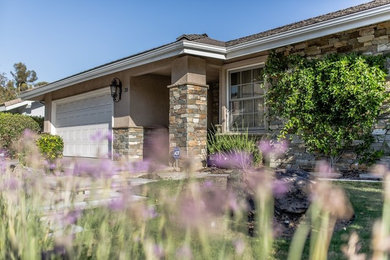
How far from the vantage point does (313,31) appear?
671cm

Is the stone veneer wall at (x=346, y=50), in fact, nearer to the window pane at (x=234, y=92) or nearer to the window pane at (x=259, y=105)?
the window pane at (x=259, y=105)

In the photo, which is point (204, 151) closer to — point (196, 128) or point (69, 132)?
point (196, 128)

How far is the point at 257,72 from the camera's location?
338 inches

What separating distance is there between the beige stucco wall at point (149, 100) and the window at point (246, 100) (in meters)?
2.62

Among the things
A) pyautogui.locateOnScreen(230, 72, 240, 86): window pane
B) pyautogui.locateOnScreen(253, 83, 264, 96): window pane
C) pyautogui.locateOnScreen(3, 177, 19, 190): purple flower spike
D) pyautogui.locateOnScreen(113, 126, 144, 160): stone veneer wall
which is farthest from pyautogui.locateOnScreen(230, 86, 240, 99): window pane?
pyautogui.locateOnScreen(3, 177, 19, 190): purple flower spike

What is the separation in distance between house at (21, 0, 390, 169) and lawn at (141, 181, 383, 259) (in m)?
1.96

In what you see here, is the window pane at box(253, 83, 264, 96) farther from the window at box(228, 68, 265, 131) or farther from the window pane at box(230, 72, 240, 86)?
the window pane at box(230, 72, 240, 86)

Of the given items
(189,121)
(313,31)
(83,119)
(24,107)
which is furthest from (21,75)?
(313,31)

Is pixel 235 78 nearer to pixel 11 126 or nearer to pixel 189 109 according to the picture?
pixel 189 109

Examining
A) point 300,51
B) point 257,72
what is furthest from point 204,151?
point 300,51

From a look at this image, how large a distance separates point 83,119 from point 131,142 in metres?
3.33

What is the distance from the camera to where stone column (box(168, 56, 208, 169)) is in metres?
8.09

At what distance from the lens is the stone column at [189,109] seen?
809 cm

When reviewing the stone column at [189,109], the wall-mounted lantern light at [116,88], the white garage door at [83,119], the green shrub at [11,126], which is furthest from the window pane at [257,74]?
the green shrub at [11,126]
